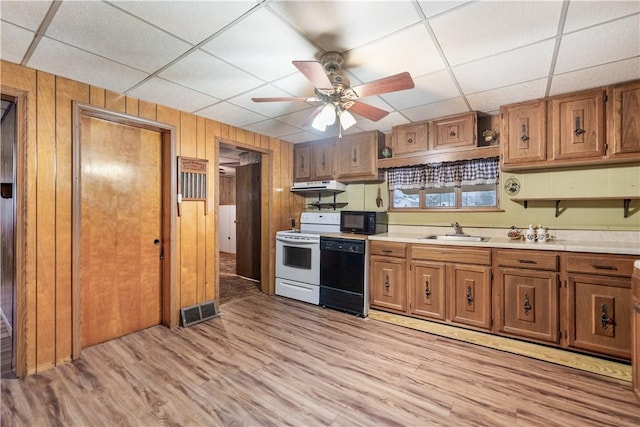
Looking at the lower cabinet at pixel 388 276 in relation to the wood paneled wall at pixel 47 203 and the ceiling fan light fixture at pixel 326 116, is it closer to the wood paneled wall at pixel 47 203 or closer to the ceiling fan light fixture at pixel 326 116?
the ceiling fan light fixture at pixel 326 116

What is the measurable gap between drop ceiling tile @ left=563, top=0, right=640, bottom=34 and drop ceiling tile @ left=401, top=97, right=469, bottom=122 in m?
1.13

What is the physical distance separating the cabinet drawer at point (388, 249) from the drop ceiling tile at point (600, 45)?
204 cm

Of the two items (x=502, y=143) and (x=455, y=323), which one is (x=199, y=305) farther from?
(x=502, y=143)

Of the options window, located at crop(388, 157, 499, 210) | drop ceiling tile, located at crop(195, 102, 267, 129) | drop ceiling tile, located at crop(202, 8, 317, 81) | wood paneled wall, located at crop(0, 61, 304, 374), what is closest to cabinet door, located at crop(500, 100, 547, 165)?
window, located at crop(388, 157, 499, 210)

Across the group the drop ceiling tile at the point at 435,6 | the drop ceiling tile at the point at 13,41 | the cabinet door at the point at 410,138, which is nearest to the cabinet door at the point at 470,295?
the cabinet door at the point at 410,138

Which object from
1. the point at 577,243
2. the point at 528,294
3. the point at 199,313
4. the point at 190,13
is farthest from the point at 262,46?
the point at 577,243

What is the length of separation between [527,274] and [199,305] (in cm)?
337

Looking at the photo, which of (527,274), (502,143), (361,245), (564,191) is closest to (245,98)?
(361,245)

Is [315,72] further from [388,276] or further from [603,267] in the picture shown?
[603,267]

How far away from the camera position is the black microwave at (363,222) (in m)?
3.67

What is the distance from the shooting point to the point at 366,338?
2.88m

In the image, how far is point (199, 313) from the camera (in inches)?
128

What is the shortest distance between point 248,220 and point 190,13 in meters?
3.69

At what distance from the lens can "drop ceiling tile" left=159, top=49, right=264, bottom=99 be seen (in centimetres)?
211
